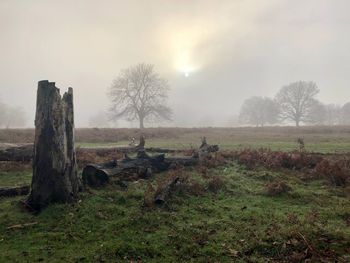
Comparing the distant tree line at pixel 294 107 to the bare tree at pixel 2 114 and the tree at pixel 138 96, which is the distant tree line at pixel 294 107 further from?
the bare tree at pixel 2 114

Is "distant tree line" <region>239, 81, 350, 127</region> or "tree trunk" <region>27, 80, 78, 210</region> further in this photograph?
"distant tree line" <region>239, 81, 350, 127</region>

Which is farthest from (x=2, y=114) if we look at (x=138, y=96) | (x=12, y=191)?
(x=12, y=191)

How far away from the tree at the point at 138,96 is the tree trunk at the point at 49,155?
56.4 metres

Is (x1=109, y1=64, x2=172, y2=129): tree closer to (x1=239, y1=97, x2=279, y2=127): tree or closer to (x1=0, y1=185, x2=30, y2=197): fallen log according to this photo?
(x1=239, y1=97, x2=279, y2=127): tree

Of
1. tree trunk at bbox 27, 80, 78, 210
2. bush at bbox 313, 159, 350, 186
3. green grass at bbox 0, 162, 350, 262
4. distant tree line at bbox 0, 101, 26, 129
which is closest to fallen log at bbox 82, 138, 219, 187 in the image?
green grass at bbox 0, 162, 350, 262

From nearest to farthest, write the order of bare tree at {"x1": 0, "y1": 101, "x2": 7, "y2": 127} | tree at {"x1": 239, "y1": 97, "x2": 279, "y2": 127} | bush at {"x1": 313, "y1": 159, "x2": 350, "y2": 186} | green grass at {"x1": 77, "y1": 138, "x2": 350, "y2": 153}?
bush at {"x1": 313, "y1": 159, "x2": 350, "y2": 186} < green grass at {"x1": 77, "y1": 138, "x2": 350, "y2": 153} < tree at {"x1": 239, "y1": 97, "x2": 279, "y2": 127} < bare tree at {"x1": 0, "y1": 101, "x2": 7, "y2": 127}

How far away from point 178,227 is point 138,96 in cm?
6118

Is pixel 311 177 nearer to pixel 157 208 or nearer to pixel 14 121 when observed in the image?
pixel 157 208

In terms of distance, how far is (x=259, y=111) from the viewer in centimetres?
10075

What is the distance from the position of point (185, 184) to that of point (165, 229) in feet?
11.3

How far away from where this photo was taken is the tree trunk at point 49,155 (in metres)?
9.55

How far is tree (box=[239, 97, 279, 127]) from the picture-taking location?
313 feet

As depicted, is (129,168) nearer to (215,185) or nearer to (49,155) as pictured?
(215,185)

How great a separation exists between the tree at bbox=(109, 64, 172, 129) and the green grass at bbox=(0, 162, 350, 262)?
56367mm
